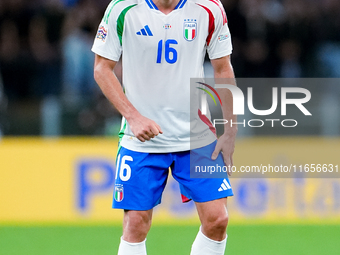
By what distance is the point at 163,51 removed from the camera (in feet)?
12.4

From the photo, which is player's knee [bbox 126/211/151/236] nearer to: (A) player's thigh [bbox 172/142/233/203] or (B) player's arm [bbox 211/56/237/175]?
(A) player's thigh [bbox 172/142/233/203]

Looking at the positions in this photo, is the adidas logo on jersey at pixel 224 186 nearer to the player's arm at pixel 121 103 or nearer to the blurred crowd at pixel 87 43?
the player's arm at pixel 121 103

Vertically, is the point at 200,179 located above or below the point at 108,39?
below

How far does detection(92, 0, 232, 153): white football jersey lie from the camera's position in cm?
378

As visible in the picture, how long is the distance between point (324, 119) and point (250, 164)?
3.67 ft

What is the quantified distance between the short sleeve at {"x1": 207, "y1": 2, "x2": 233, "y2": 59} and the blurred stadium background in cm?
245

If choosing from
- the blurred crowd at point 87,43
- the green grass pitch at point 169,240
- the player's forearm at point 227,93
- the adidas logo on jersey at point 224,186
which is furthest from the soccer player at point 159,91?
the blurred crowd at point 87,43

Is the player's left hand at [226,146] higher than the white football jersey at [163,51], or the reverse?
the white football jersey at [163,51]

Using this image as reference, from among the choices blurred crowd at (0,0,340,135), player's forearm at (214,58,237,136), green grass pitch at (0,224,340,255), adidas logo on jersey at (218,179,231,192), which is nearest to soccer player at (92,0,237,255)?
adidas logo on jersey at (218,179,231,192)

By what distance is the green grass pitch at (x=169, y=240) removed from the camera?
5.83 meters

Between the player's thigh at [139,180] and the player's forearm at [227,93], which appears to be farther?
the player's forearm at [227,93]

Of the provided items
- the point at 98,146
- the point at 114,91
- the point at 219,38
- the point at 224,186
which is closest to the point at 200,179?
the point at 224,186

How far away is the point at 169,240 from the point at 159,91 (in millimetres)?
2851

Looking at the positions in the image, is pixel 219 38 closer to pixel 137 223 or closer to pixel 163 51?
pixel 163 51
